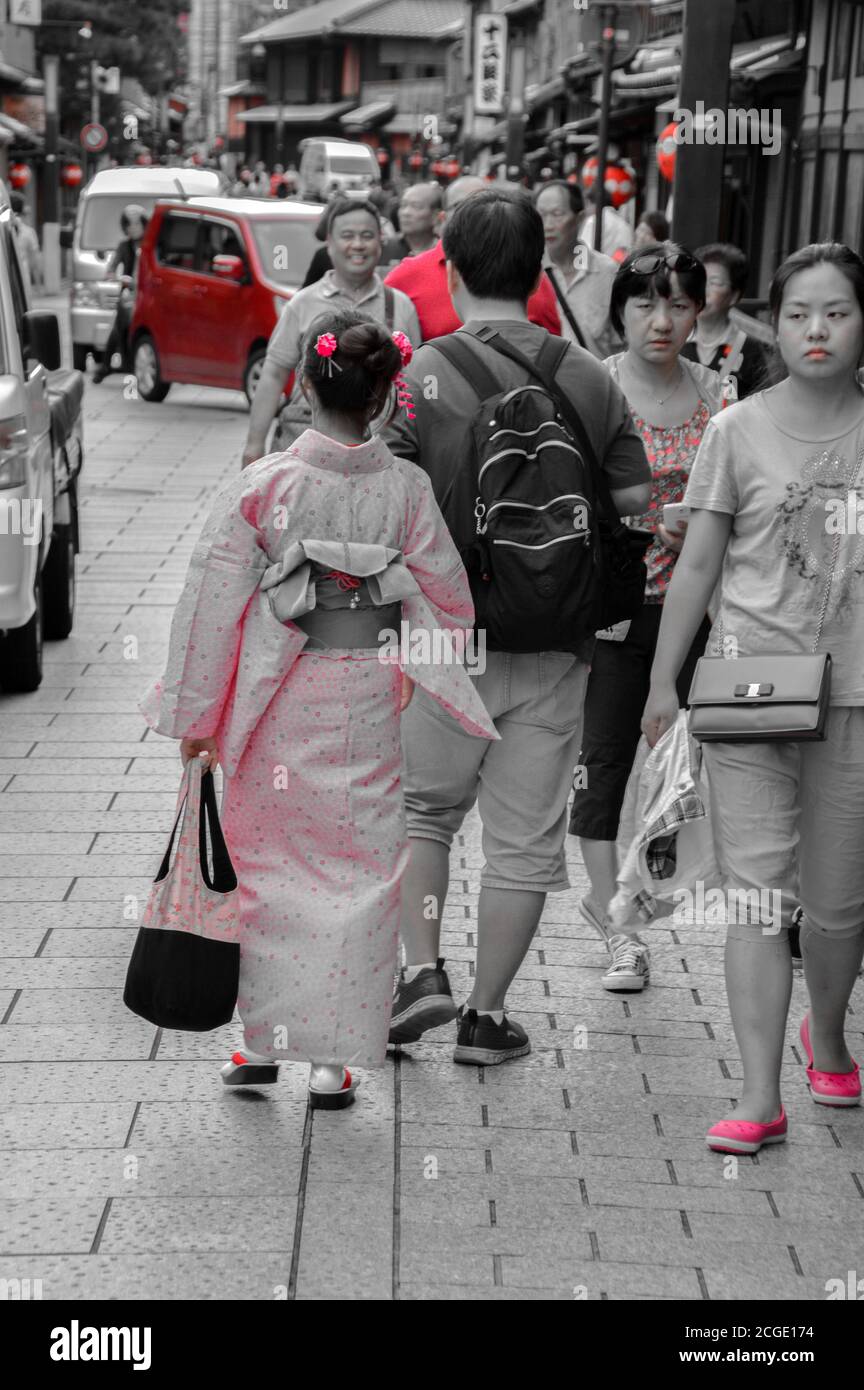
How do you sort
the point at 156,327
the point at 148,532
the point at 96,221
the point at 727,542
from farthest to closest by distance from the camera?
the point at 96,221, the point at 156,327, the point at 148,532, the point at 727,542

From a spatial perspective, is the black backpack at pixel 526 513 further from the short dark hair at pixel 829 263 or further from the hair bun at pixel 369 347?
the short dark hair at pixel 829 263

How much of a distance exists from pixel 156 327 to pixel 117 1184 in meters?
15.7

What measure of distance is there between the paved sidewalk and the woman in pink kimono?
0.27 metres

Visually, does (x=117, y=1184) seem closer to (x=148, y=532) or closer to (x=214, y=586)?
(x=214, y=586)

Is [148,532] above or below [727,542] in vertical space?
below

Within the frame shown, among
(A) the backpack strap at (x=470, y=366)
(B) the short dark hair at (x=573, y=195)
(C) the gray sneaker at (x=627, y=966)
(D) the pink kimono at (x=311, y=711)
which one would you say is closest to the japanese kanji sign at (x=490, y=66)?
(B) the short dark hair at (x=573, y=195)

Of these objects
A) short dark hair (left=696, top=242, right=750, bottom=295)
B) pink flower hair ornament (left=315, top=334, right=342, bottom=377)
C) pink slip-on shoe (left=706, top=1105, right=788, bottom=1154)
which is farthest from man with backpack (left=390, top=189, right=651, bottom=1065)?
short dark hair (left=696, top=242, right=750, bottom=295)

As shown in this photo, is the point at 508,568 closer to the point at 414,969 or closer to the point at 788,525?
the point at 788,525

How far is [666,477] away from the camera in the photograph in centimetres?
466

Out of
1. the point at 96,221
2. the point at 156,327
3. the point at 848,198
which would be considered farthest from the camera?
the point at 96,221

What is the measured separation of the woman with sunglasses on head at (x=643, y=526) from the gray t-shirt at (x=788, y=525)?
770 millimetres

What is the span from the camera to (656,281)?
462 cm

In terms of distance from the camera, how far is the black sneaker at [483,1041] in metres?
4.15
